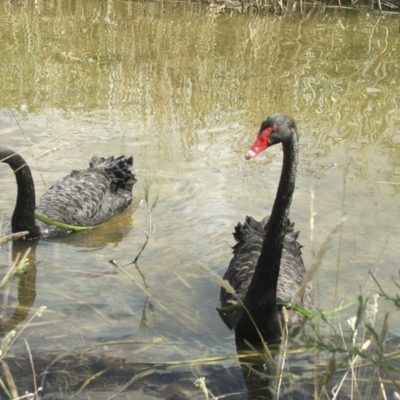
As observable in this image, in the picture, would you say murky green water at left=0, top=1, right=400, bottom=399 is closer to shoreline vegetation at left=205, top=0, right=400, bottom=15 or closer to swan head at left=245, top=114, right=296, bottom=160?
swan head at left=245, top=114, right=296, bottom=160

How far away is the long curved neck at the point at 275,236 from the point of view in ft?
12.7

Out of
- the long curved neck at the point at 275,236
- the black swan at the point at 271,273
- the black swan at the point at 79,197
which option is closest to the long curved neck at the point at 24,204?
the black swan at the point at 79,197

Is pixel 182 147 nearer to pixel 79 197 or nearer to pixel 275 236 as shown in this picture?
pixel 79 197

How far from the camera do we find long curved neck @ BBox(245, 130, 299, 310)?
152 inches

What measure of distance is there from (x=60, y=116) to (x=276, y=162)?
2158mm

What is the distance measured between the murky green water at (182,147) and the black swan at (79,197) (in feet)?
0.55

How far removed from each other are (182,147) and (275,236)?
10.3ft

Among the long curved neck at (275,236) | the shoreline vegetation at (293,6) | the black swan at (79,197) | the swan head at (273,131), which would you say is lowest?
the black swan at (79,197)

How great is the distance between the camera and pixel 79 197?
6035 millimetres

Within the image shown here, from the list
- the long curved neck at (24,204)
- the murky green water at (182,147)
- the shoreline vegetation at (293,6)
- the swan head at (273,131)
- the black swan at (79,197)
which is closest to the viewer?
the swan head at (273,131)

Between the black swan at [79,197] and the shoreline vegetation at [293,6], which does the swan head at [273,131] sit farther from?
the shoreline vegetation at [293,6]

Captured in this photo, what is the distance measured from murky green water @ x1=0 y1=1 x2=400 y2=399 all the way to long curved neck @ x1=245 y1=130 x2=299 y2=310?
0.95 ft

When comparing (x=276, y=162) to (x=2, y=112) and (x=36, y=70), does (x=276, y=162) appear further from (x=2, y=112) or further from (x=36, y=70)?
(x=36, y=70)

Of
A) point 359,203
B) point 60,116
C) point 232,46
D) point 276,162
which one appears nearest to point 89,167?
point 60,116
